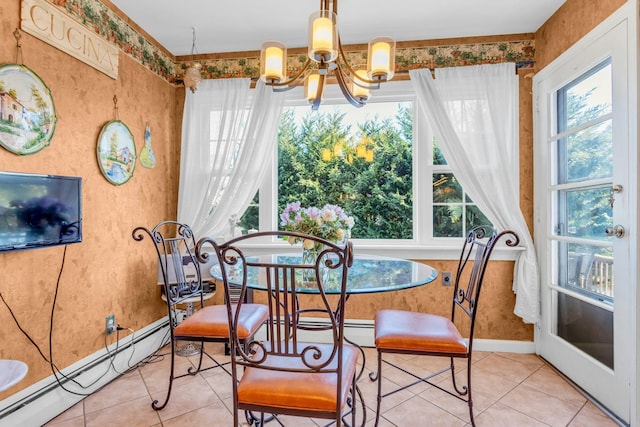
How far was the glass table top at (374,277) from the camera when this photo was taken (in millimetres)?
1565

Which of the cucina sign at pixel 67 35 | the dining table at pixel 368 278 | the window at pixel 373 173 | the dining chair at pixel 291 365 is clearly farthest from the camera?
the window at pixel 373 173

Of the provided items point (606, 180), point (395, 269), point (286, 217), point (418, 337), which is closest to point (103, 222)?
point (286, 217)

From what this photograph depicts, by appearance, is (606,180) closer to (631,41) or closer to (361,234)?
(631,41)

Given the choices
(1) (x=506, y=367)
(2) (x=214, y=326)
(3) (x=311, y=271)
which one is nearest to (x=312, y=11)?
(3) (x=311, y=271)

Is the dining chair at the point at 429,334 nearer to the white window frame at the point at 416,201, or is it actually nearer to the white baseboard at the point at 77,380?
the white window frame at the point at 416,201

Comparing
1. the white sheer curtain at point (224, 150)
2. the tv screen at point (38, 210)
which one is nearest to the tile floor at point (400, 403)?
the tv screen at point (38, 210)

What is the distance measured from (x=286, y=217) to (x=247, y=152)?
1.26 meters

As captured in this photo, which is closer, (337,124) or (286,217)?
(286,217)

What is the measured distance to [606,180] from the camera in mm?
1980

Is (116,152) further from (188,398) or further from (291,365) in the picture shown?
(291,365)

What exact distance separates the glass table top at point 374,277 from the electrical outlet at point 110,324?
99 cm

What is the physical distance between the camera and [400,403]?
6.68 ft

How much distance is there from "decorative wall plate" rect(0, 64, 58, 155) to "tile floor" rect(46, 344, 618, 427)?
1.49 m

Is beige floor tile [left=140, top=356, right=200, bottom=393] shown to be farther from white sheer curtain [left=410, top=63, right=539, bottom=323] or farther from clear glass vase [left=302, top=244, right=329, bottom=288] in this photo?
white sheer curtain [left=410, top=63, right=539, bottom=323]
